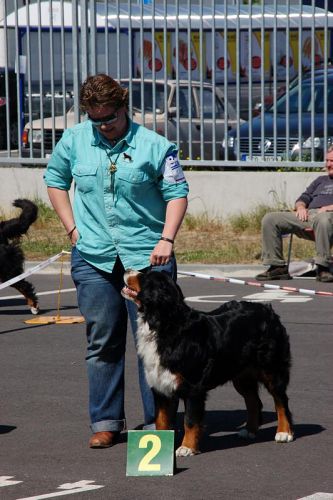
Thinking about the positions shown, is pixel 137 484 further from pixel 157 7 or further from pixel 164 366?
pixel 157 7

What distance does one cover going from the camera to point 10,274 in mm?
11469

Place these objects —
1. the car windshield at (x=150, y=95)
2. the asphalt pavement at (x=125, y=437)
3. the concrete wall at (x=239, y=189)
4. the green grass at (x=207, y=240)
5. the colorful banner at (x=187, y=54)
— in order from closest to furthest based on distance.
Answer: the asphalt pavement at (x=125, y=437) < the green grass at (x=207, y=240) < the concrete wall at (x=239, y=189) < the colorful banner at (x=187, y=54) < the car windshield at (x=150, y=95)

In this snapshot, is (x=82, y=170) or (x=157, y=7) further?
(x=157, y=7)

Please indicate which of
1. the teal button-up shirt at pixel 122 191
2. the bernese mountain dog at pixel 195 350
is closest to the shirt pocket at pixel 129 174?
the teal button-up shirt at pixel 122 191

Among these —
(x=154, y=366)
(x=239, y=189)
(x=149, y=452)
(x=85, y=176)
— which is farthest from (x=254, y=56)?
(x=149, y=452)

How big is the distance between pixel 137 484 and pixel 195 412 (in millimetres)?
555

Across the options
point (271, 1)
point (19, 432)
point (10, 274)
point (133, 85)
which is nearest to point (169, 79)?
point (133, 85)

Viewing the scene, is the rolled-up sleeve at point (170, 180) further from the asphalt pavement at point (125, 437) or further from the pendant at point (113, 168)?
the asphalt pavement at point (125, 437)

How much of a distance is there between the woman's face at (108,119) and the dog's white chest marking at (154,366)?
100 centimetres

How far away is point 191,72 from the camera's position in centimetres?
1702

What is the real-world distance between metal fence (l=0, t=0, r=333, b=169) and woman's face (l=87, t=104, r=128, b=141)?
10.3 m

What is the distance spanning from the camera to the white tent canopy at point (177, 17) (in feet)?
54.4

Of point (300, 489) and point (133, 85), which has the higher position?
point (133, 85)

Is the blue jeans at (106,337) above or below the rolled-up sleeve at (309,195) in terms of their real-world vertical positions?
below
